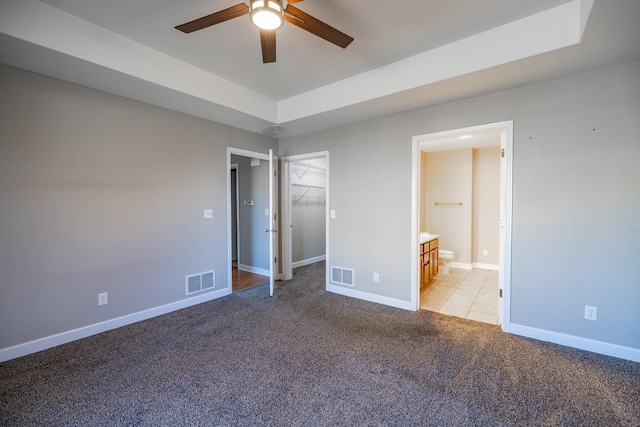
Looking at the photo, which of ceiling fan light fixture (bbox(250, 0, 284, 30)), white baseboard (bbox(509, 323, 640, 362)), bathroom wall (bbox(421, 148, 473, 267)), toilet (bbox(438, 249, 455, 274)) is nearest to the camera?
ceiling fan light fixture (bbox(250, 0, 284, 30))

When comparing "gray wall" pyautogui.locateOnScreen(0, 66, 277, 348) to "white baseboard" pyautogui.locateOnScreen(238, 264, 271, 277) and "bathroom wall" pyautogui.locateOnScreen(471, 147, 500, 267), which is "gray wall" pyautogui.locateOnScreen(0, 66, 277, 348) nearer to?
"white baseboard" pyautogui.locateOnScreen(238, 264, 271, 277)

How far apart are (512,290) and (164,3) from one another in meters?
4.01

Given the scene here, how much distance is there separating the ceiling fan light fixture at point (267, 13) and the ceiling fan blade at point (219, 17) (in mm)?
58

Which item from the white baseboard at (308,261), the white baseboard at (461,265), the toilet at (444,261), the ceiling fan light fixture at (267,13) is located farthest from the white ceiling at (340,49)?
the white baseboard at (461,265)

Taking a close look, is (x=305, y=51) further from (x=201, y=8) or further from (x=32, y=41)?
(x=32, y=41)

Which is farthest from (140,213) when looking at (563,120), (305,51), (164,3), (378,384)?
(563,120)

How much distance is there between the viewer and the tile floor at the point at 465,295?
3.33 m

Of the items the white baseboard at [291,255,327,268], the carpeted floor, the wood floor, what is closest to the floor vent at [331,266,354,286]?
the carpeted floor

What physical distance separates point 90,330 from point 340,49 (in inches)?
147

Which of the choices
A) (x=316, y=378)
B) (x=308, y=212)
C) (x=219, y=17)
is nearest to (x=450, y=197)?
(x=308, y=212)

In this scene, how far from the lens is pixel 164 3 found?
202 centimetres

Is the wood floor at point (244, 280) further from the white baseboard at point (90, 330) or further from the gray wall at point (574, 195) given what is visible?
the gray wall at point (574, 195)

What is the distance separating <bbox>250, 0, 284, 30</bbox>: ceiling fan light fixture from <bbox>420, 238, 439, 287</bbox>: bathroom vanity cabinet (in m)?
3.31

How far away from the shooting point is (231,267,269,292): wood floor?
4409 mm
